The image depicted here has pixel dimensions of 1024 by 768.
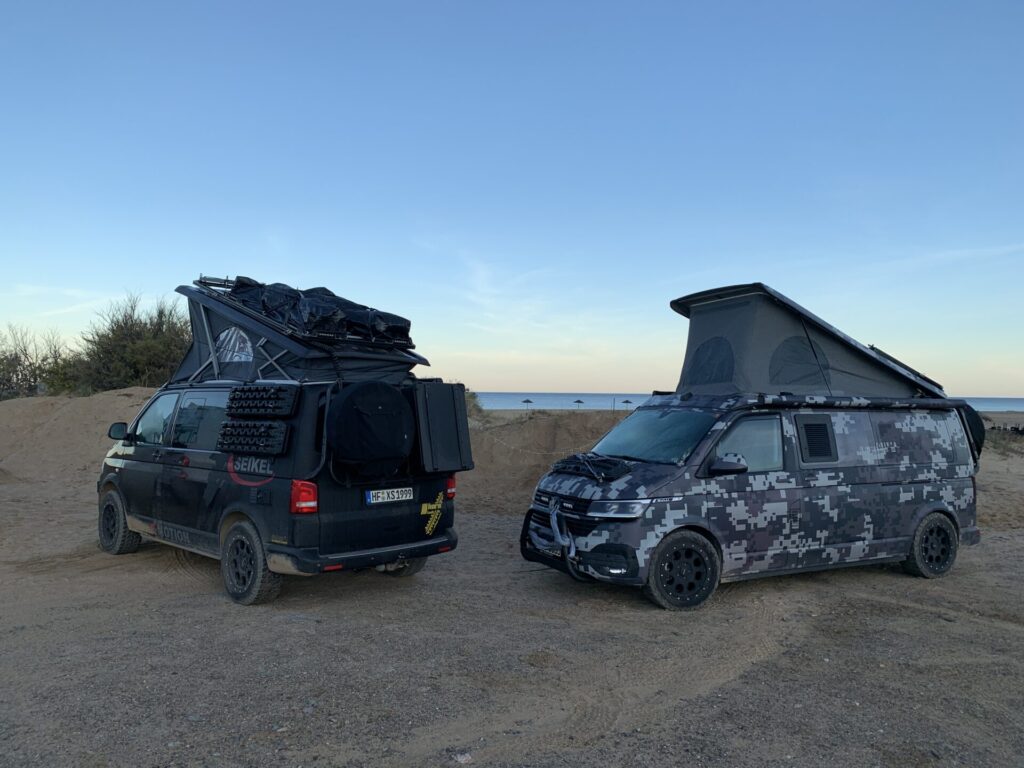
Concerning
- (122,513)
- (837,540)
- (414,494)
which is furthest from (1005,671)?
(122,513)

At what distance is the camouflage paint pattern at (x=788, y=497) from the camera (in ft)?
22.6

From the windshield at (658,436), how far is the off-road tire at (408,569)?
7.10 ft

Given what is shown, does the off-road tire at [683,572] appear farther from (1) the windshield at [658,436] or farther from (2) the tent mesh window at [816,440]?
(2) the tent mesh window at [816,440]

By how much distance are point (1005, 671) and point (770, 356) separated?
3.69m

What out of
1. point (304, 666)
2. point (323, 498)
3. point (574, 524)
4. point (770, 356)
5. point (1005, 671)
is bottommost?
point (1005, 671)

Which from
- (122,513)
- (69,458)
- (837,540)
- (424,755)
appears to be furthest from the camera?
(69,458)

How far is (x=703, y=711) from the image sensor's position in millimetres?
4707

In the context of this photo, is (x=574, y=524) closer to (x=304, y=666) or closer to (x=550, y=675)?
(x=550, y=675)

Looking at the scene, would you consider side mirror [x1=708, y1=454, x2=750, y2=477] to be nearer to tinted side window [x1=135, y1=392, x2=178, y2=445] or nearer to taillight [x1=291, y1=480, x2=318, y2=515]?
taillight [x1=291, y1=480, x2=318, y2=515]

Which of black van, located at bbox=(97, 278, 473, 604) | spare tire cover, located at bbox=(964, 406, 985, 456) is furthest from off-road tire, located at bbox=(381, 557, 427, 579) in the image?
spare tire cover, located at bbox=(964, 406, 985, 456)

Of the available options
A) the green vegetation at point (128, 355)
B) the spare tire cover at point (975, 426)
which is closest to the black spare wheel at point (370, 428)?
the spare tire cover at point (975, 426)

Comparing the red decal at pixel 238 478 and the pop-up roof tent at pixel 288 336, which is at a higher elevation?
the pop-up roof tent at pixel 288 336

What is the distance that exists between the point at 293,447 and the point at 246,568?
130cm

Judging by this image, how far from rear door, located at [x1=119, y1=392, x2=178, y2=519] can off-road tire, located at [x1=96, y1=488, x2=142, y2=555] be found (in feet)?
0.94
